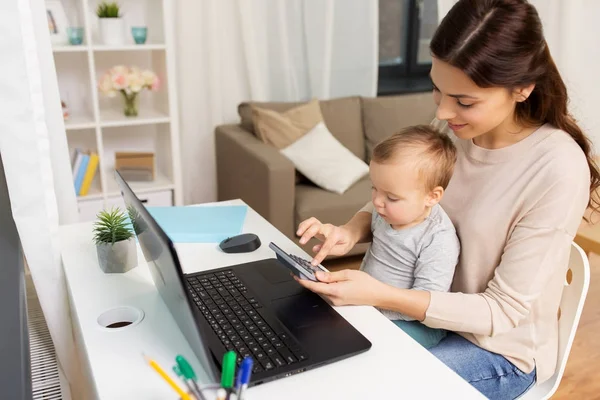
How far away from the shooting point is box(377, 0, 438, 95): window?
397 cm

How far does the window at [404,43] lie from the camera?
397 centimetres

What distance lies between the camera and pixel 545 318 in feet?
4.09

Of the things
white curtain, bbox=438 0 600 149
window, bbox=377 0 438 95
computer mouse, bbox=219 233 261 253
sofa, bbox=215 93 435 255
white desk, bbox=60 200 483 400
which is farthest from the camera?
white curtain, bbox=438 0 600 149

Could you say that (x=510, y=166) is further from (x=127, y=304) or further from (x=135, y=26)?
(x=135, y=26)

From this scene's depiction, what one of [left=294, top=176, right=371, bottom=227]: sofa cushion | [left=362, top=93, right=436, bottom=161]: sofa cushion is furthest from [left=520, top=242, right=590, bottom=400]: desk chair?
[left=362, top=93, right=436, bottom=161]: sofa cushion

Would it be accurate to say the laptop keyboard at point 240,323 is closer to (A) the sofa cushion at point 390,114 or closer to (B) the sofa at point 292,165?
(B) the sofa at point 292,165

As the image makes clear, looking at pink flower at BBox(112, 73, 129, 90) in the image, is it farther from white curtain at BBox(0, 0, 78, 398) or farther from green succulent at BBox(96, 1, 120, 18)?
white curtain at BBox(0, 0, 78, 398)

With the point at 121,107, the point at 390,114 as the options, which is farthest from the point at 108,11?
the point at 390,114

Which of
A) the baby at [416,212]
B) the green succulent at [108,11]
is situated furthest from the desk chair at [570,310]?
the green succulent at [108,11]

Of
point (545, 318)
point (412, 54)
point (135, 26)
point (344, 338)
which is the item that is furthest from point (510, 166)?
point (412, 54)

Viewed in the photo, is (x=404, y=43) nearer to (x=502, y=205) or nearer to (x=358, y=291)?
(x=502, y=205)

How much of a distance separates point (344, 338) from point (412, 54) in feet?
11.3

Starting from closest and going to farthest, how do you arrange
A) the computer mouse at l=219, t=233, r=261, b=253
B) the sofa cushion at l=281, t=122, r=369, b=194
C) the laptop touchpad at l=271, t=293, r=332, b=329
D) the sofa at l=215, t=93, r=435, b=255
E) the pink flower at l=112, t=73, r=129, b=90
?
the laptop touchpad at l=271, t=293, r=332, b=329 → the computer mouse at l=219, t=233, r=261, b=253 → the sofa at l=215, t=93, r=435, b=255 → the pink flower at l=112, t=73, r=129, b=90 → the sofa cushion at l=281, t=122, r=369, b=194

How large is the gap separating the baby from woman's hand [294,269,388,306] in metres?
0.18
